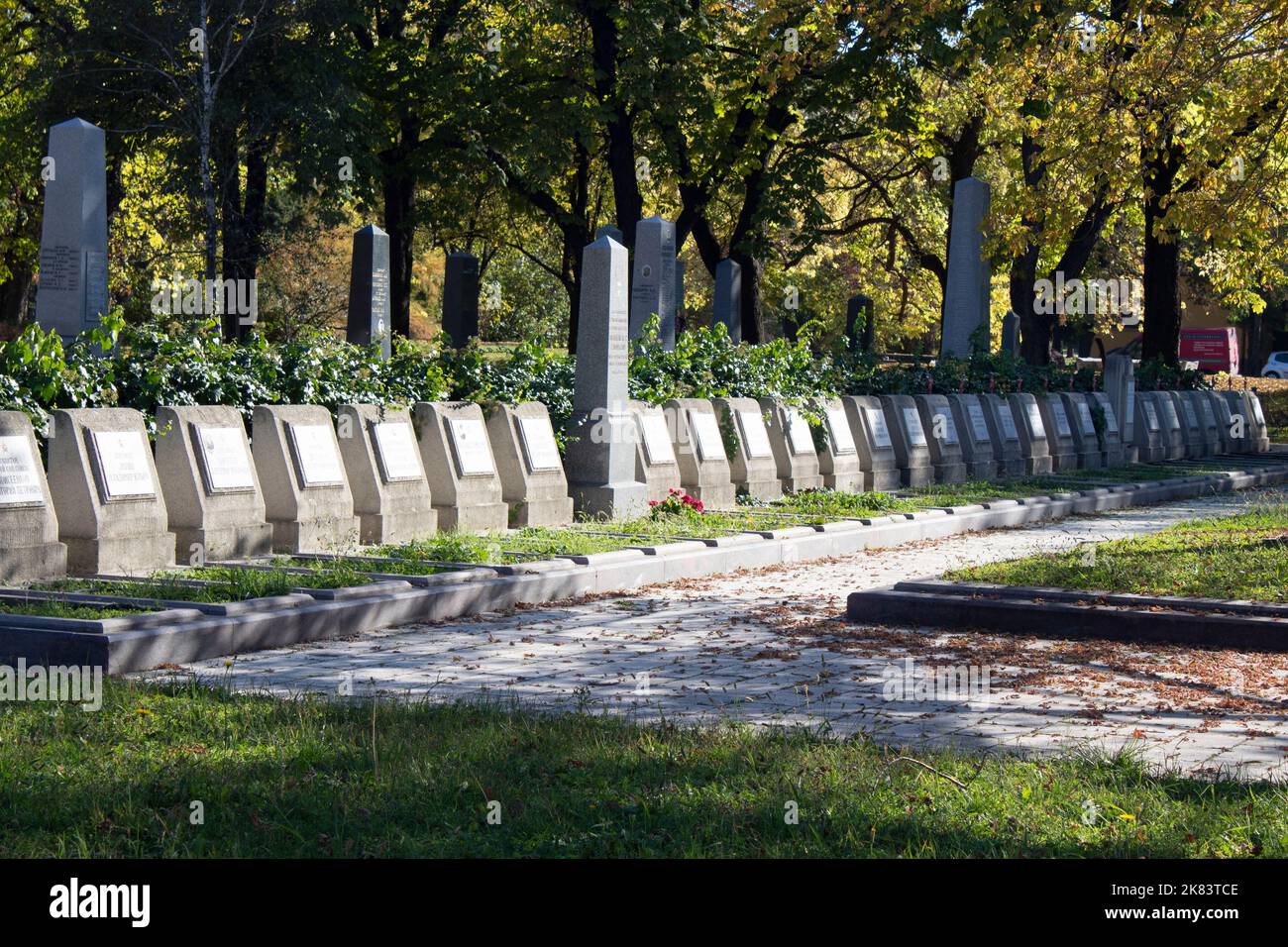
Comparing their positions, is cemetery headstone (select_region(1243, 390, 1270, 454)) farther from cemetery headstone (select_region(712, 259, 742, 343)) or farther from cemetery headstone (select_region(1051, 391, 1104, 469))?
cemetery headstone (select_region(712, 259, 742, 343))

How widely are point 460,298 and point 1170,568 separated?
71.4 ft

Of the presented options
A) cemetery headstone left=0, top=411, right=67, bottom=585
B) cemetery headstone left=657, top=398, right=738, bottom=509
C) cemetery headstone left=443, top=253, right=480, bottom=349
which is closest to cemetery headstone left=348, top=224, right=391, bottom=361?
cemetery headstone left=443, top=253, right=480, bottom=349

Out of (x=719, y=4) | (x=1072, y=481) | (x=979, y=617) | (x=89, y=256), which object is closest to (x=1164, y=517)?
(x=1072, y=481)

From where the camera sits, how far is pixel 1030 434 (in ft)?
80.0

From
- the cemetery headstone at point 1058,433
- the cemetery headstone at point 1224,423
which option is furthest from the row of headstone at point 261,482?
the cemetery headstone at point 1224,423

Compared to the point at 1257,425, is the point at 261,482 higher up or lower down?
lower down

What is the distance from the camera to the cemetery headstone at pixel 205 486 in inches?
451

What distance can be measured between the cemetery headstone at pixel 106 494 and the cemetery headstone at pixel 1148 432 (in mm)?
21267

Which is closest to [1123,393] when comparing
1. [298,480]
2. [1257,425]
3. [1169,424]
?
[1169,424]

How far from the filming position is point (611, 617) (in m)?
10.9

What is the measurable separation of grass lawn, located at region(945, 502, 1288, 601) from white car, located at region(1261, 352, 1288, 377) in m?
56.1

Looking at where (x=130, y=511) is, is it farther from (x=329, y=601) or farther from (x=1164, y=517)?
(x=1164, y=517)

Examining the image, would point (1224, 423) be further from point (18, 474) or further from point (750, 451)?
point (18, 474)

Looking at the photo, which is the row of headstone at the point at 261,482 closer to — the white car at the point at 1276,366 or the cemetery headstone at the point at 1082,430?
the cemetery headstone at the point at 1082,430
